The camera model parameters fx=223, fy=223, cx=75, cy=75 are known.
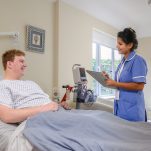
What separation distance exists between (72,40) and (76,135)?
2097mm

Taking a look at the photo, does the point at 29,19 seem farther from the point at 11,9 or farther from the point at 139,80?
the point at 139,80

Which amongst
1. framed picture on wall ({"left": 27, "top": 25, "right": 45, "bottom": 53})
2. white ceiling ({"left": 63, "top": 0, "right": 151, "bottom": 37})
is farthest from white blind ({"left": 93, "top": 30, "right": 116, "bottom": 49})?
framed picture on wall ({"left": 27, "top": 25, "right": 45, "bottom": 53})

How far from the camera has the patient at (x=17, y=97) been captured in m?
1.38

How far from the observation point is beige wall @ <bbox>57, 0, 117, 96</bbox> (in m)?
2.84

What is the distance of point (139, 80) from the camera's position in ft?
5.94

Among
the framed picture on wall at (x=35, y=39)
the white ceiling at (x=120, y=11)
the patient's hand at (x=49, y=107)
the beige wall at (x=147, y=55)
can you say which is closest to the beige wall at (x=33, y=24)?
the framed picture on wall at (x=35, y=39)

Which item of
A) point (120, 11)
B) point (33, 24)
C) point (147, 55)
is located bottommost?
point (147, 55)

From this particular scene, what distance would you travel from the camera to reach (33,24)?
2.51 meters

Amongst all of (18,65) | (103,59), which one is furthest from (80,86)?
(103,59)

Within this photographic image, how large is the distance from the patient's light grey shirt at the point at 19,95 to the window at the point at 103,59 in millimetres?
2181

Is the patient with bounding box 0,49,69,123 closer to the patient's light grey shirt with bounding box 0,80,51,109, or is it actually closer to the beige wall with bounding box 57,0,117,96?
the patient's light grey shirt with bounding box 0,80,51,109

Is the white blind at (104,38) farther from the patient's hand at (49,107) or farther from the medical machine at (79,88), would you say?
the patient's hand at (49,107)

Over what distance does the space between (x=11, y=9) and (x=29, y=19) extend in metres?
0.25

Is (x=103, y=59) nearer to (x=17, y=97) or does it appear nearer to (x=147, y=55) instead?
(x=147, y=55)
